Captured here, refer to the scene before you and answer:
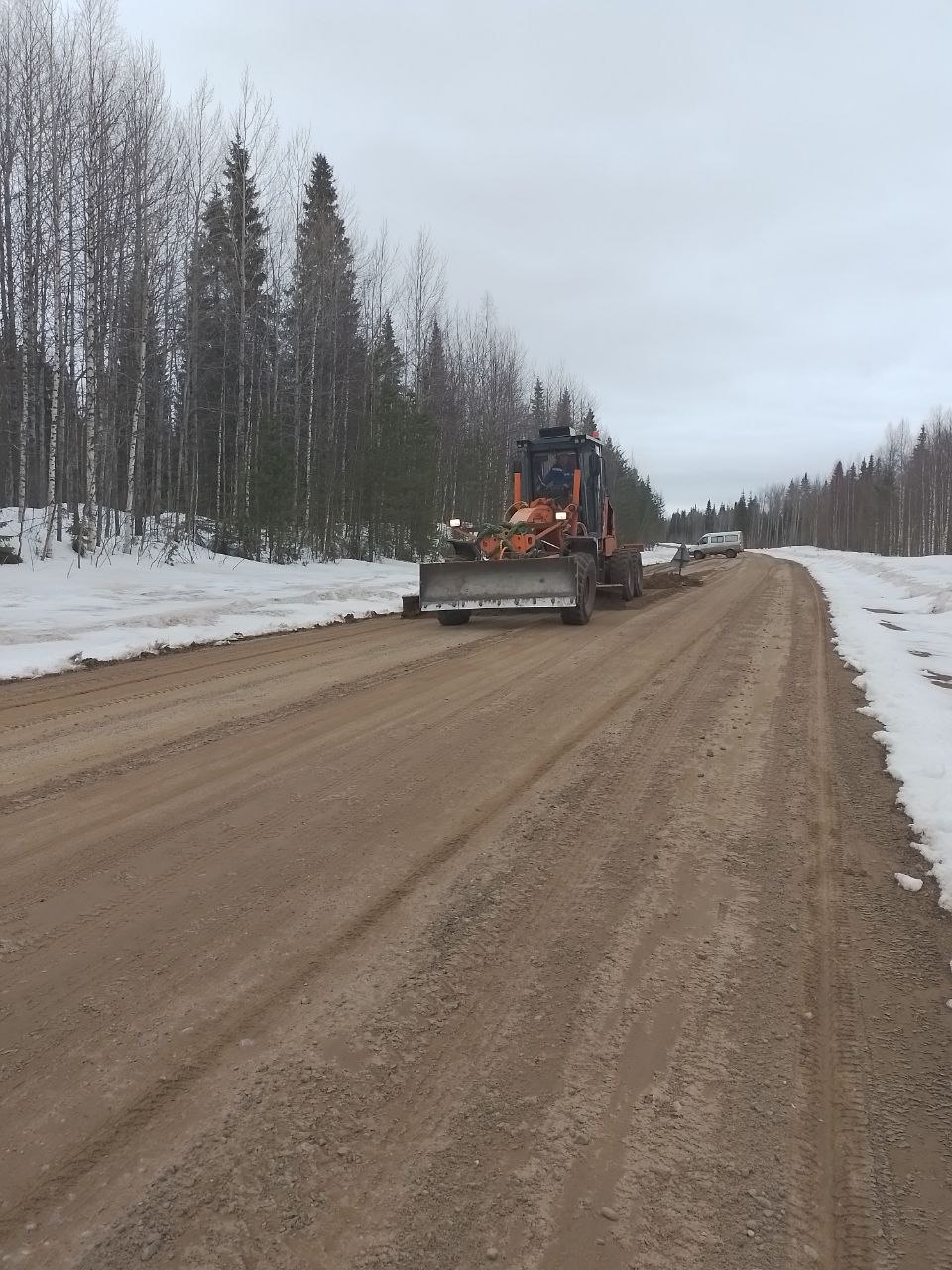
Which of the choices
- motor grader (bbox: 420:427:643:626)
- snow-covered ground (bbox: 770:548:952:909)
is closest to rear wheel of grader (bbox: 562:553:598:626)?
motor grader (bbox: 420:427:643:626)

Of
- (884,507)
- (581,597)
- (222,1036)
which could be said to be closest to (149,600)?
(581,597)

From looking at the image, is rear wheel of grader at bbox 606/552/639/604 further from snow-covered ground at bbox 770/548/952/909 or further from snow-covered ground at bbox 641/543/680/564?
snow-covered ground at bbox 641/543/680/564

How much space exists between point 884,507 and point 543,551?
246 ft

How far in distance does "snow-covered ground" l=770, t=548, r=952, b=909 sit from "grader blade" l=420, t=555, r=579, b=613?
12.0 ft

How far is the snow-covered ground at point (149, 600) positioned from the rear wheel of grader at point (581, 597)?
3.75 m

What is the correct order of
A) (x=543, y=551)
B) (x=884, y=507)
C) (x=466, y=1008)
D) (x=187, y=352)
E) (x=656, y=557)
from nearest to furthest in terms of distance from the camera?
(x=466, y=1008), (x=543, y=551), (x=187, y=352), (x=656, y=557), (x=884, y=507)

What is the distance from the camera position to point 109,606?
37.9 ft

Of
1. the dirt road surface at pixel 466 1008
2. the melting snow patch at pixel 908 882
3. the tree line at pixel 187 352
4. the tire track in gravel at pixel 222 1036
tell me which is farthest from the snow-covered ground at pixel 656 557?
the tire track in gravel at pixel 222 1036

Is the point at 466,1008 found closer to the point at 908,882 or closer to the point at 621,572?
the point at 908,882

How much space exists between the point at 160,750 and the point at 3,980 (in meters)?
2.43

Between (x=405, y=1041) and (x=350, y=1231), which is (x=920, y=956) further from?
(x=350, y=1231)

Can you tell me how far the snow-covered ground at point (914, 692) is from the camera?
358 centimetres

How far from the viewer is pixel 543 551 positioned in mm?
11812

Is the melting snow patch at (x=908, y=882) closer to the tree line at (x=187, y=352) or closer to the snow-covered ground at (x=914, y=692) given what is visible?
the snow-covered ground at (x=914, y=692)
